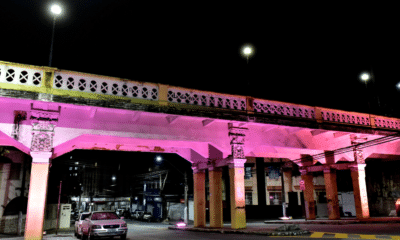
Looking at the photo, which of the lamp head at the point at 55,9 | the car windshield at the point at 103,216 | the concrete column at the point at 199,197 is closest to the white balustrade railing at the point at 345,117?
the concrete column at the point at 199,197

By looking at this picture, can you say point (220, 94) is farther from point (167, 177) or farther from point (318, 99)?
point (167, 177)

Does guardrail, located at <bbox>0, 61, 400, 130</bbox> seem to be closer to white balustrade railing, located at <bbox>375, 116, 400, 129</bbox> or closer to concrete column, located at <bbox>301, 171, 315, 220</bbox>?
white balustrade railing, located at <bbox>375, 116, 400, 129</bbox>

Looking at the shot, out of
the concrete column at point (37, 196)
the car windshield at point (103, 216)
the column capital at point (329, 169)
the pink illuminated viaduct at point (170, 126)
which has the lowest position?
the car windshield at point (103, 216)

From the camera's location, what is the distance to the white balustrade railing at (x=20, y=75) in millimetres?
11305

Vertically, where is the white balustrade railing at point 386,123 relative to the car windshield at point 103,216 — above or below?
above

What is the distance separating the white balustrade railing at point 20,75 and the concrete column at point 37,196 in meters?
2.74

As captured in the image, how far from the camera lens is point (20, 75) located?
1177 cm

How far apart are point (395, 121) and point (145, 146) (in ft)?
53.6

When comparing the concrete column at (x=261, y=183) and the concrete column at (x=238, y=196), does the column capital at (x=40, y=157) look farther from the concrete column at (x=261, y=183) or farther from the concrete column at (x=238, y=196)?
the concrete column at (x=261, y=183)

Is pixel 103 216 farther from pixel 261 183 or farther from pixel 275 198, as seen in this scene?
pixel 275 198

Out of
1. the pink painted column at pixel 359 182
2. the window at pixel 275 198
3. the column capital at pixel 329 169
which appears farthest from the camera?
the window at pixel 275 198

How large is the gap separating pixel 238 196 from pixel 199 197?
433cm

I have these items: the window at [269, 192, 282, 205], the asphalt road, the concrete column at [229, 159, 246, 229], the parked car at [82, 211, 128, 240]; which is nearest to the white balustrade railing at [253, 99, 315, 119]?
the concrete column at [229, 159, 246, 229]

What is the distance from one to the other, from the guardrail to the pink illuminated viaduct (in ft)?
0.13
